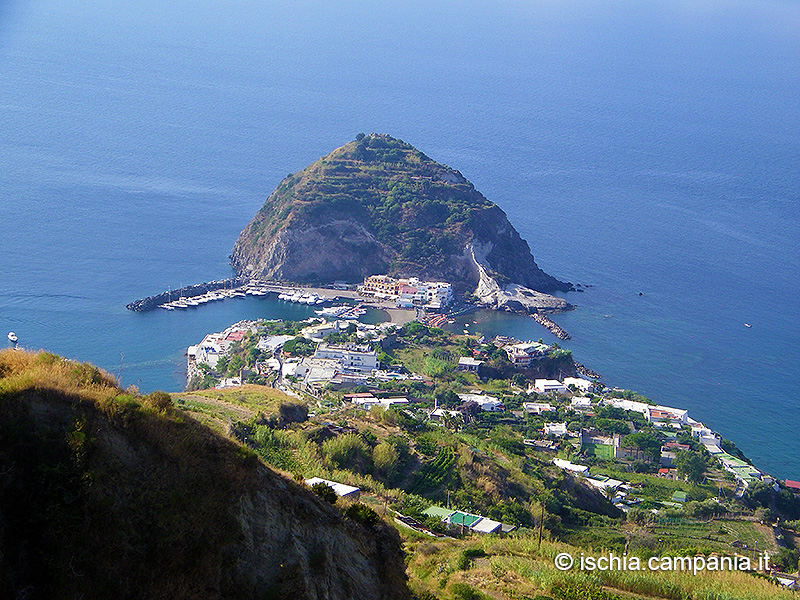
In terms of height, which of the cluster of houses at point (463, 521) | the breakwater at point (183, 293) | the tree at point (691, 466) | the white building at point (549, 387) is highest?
the breakwater at point (183, 293)

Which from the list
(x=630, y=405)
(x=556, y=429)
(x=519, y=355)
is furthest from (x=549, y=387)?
(x=556, y=429)

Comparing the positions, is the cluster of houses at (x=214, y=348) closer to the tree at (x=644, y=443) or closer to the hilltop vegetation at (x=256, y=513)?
the tree at (x=644, y=443)

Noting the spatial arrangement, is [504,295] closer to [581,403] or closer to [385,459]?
[581,403]

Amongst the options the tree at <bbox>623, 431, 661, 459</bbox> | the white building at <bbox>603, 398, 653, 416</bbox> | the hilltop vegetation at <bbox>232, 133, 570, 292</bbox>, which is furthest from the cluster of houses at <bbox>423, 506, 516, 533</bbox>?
the hilltop vegetation at <bbox>232, 133, 570, 292</bbox>

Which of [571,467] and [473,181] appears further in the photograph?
[473,181]

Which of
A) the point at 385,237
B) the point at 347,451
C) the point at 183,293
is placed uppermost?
the point at 385,237

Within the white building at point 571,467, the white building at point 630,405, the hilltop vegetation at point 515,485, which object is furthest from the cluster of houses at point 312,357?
the white building at point 571,467

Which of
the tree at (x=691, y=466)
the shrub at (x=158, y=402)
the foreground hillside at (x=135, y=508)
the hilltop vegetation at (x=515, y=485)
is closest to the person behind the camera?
the foreground hillside at (x=135, y=508)
